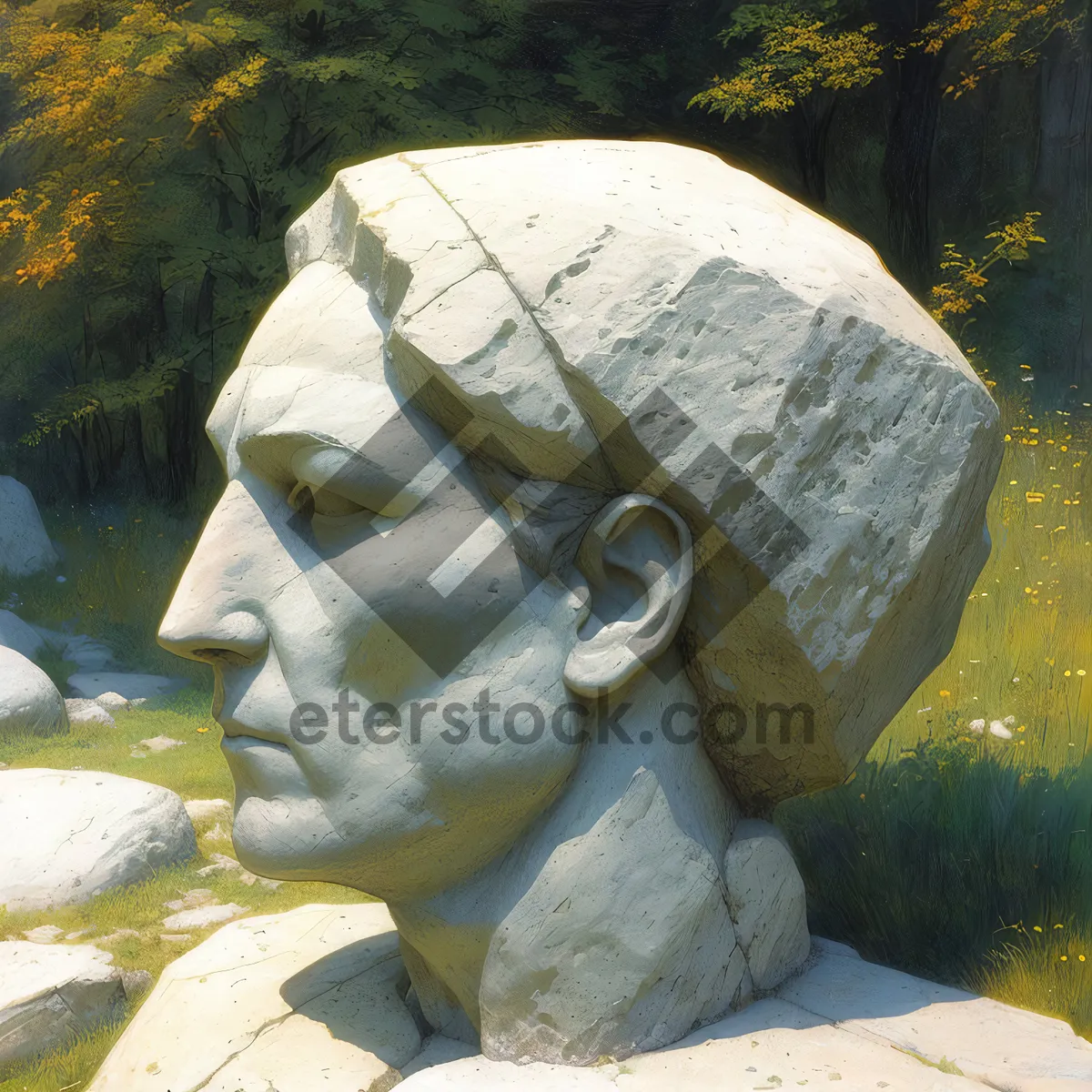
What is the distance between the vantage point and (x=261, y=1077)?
252 cm

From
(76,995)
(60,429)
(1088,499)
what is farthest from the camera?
(60,429)

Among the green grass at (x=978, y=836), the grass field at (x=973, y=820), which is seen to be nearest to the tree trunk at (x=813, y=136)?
the grass field at (x=973, y=820)

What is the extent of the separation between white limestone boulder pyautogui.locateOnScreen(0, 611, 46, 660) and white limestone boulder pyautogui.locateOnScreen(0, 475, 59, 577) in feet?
3.85

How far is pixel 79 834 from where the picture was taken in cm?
457

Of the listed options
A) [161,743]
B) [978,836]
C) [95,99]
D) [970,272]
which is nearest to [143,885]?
[161,743]

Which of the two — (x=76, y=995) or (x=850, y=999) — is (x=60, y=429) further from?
(x=850, y=999)

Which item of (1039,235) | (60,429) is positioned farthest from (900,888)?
(60,429)

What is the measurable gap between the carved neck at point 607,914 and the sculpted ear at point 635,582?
0.43ft

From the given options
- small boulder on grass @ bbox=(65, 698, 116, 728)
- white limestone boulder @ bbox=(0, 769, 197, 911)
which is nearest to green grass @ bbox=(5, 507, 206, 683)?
small boulder on grass @ bbox=(65, 698, 116, 728)

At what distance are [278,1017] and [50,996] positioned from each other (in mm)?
912

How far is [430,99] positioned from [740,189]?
7607 mm

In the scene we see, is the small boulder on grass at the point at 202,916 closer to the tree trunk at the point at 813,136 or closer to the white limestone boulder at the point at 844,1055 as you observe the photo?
the white limestone boulder at the point at 844,1055

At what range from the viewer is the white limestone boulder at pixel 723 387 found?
2.12 metres

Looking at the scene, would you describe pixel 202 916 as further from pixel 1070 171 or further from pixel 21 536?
pixel 1070 171
